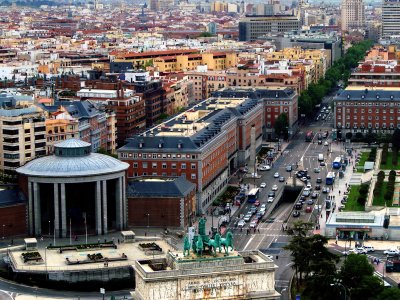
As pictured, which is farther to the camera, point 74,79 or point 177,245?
point 74,79

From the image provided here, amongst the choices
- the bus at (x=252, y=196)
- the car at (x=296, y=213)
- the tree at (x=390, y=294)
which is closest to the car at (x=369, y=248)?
the car at (x=296, y=213)

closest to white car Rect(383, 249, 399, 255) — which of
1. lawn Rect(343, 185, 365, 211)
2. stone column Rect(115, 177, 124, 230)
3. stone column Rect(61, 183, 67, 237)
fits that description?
lawn Rect(343, 185, 365, 211)

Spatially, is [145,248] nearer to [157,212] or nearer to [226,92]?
[157,212]

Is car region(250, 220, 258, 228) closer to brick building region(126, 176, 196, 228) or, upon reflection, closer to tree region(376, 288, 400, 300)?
brick building region(126, 176, 196, 228)

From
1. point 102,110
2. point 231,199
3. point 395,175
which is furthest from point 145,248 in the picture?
point 102,110

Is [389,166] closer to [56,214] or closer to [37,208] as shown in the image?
[56,214]

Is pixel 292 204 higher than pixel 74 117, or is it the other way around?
pixel 74 117

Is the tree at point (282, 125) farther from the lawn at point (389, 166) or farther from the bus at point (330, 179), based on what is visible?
the bus at point (330, 179)
